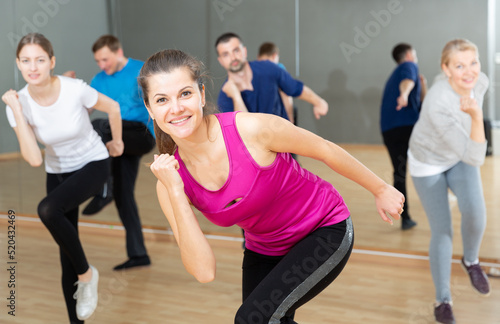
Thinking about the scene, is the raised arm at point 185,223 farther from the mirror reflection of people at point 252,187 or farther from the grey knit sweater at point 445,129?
the grey knit sweater at point 445,129

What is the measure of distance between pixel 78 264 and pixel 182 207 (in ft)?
4.17

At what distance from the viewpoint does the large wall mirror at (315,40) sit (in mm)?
3861

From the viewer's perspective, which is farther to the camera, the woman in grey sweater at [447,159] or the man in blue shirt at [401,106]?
the man in blue shirt at [401,106]

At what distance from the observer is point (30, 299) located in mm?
3555

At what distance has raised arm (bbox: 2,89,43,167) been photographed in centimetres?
292

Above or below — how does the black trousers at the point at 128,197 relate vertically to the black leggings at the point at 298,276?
below

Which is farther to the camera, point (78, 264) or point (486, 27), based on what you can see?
point (486, 27)

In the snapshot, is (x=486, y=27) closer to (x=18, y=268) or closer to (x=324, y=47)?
(x=324, y=47)

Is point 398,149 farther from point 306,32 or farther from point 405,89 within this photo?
point 306,32

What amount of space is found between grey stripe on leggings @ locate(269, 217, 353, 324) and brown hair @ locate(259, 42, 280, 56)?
258 cm

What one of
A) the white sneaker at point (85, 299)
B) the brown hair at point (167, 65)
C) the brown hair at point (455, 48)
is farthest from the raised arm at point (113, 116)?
the brown hair at point (455, 48)

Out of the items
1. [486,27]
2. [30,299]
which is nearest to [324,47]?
[486,27]

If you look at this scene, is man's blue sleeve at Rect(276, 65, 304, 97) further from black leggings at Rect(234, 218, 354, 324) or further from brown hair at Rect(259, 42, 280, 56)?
black leggings at Rect(234, 218, 354, 324)

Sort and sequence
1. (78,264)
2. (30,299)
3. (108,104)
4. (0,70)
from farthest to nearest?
1. (0,70)
2. (30,299)
3. (108,104)
4. (78,264)
